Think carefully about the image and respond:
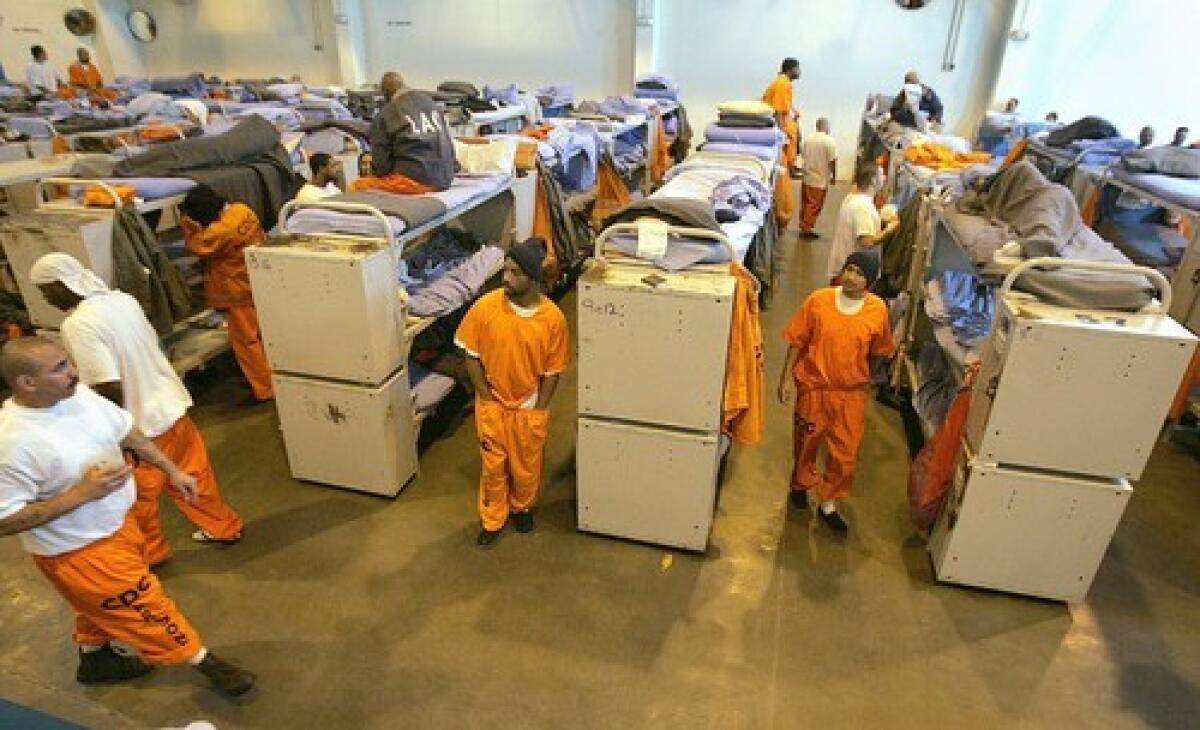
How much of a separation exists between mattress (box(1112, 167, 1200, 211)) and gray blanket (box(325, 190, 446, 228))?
448cm

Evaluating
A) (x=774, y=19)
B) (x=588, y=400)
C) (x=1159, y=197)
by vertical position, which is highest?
(x=774, y=19)

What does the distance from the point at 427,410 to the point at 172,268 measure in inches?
67.1

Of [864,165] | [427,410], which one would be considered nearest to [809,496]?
[427,410]

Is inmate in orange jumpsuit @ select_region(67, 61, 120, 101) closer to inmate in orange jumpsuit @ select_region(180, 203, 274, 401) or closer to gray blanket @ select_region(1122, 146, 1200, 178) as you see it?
inmate in orange jumpsuit @ select_region(180, 203, 274, 401)

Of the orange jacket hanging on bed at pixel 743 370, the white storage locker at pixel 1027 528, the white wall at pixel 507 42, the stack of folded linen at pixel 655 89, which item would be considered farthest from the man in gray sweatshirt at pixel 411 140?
the white wall at pixel 507 42

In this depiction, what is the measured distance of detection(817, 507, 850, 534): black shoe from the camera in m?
3.60

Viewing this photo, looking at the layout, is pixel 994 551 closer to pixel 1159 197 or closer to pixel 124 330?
pixel 1159 197

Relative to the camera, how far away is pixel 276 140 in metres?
5.07

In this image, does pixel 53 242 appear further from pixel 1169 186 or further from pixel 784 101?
pixel 784 101

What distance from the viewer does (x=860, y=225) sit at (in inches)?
200

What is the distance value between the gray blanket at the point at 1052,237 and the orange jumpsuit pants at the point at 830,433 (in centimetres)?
90

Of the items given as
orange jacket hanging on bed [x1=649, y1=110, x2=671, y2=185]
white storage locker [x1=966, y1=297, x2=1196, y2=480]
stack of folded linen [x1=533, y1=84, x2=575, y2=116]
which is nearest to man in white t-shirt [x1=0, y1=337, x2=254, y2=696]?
white storage locker [x1=966, y1=297, x2=1196, y2=480]

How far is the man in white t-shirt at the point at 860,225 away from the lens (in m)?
5.08

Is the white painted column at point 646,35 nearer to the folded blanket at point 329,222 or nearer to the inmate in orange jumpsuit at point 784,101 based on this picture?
the inmate in orange jumpsuit at point 784,101
